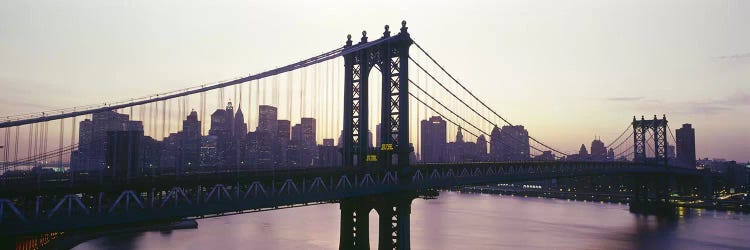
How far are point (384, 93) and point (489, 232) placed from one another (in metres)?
60.6

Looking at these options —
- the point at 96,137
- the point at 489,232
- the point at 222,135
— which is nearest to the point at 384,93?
the point at 96,137

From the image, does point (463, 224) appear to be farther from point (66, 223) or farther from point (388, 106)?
point (66, 223)

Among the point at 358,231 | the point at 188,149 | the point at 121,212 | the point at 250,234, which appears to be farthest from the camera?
the point at 188,149

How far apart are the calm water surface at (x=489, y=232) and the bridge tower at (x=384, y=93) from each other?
3654cm

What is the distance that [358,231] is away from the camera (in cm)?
4131

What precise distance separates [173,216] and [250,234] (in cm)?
7110

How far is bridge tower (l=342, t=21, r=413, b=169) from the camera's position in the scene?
42.1m

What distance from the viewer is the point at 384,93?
1666 inches

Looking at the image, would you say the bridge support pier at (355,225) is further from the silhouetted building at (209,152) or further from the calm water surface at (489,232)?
the silhouetted building at (209,152)

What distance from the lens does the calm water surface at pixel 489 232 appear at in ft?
265

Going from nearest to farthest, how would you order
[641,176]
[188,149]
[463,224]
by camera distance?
[463,224]
[641,176]
[188,149]

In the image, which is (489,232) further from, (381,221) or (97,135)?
(97,135)

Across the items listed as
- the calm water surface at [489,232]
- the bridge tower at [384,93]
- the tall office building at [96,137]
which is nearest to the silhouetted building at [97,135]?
the tall office building at [96,137]

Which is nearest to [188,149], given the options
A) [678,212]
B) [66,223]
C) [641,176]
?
[641,176]
